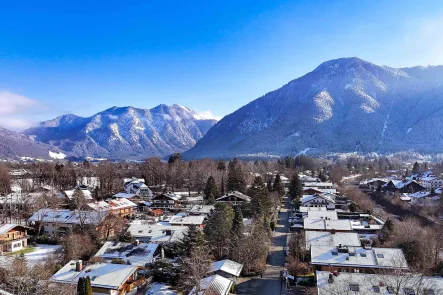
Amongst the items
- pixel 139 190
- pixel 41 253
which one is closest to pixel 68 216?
pixel 41 253

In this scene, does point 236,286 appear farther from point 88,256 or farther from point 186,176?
point 186,176

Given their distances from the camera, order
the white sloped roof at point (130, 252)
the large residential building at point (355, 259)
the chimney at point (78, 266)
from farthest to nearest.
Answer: the white sloped roof at point (130, 252) → the large residential building at point (355, 259) → the chimney at point (78, 266)

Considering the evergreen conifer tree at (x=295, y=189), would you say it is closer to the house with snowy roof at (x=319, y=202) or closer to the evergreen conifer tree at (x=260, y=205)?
the house with snowy roof at (x=319, y=202)

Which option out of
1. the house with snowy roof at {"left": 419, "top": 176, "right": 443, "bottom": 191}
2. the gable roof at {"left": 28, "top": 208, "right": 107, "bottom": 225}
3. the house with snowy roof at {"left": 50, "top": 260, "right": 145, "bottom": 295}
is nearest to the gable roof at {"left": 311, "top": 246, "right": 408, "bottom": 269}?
the house with snowy roof at {"left": 50, "top": 260, "right": 145, "bottom": 295}

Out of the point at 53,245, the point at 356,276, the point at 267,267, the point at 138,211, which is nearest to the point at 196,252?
the point at 267,267

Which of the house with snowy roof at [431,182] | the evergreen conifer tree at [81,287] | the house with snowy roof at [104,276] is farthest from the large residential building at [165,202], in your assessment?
the house with snowy roof at [431,182]

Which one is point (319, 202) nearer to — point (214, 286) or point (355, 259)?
point (355, 259)
